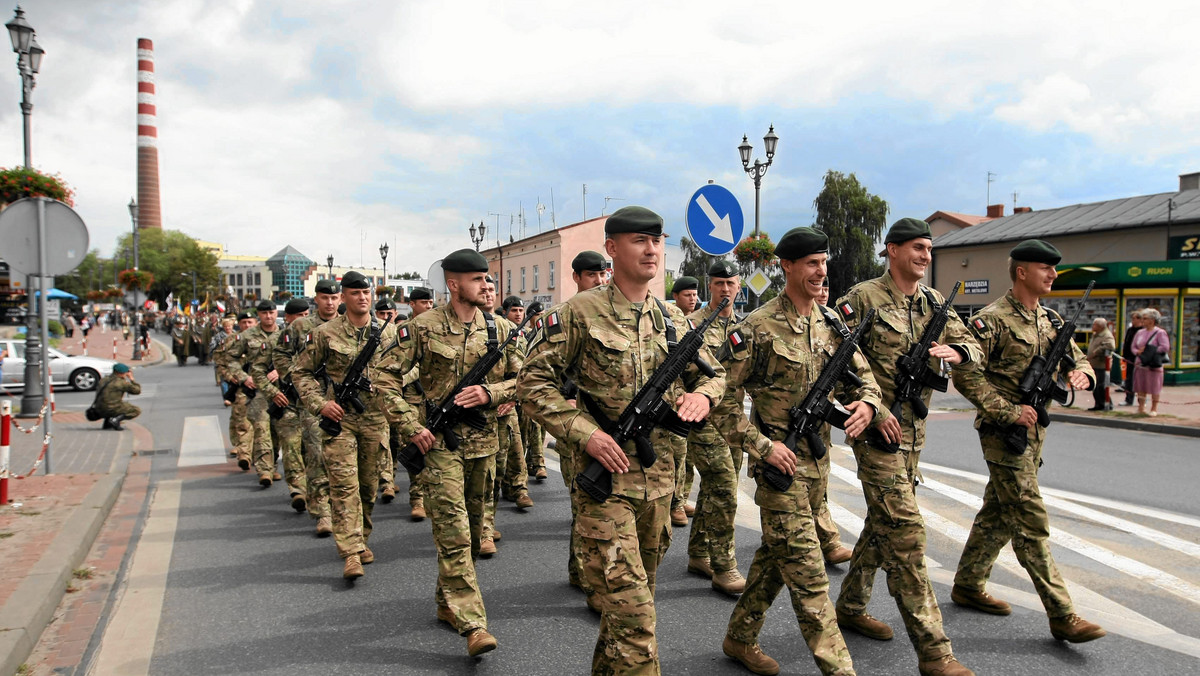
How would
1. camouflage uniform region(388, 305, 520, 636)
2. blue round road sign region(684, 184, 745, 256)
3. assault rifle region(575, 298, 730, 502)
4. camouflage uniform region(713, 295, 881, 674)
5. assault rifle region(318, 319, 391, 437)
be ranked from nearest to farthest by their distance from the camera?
assault rifle region(575, 298, 730, 502) → camouflage uniform region(713, 295, 881, 674) → camouflage uniform region(388, 305, 520, 636) → assault rifle region(318, 319, 391, 437) → blue round road sign region(684, 184, 745, 256)

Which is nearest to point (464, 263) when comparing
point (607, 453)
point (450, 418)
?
point (450, 418)

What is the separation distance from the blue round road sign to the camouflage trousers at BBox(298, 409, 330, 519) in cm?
376

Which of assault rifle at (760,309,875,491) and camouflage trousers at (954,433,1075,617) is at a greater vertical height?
assault rifle at (760,309,875,491)

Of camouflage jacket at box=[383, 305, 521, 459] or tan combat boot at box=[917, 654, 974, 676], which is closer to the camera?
tan combat boot at box=[917, 654, 974, 676]


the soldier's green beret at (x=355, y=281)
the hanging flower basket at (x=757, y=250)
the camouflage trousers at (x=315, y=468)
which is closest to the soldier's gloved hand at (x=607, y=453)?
the soldier's green beret at (x=355, y=281)

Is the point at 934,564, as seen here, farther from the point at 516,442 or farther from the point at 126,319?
the point at 126,319

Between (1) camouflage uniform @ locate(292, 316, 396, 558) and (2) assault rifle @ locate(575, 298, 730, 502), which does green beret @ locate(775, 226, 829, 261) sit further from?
(1) camouflage uniform @ locate(292, 316, 396, 558)

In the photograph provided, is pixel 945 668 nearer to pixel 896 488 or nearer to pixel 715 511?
pixel 896 488

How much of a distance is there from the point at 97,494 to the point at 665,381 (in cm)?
673

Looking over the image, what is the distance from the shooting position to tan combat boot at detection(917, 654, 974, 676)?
10.9 feet

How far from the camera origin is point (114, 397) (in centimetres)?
1252

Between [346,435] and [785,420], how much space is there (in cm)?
341

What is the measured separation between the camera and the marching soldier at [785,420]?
3.32 meters

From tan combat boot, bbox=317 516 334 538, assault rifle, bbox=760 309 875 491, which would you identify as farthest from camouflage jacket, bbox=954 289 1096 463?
tan combat boot, bbox=317 516 334 538
